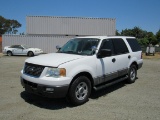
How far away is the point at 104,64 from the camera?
5980 mm

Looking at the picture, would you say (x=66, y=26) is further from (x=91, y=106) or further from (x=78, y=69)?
(x=91, y=106)

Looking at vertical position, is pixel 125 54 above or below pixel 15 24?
below

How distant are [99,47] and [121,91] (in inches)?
74.0

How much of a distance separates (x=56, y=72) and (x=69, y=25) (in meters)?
24.1

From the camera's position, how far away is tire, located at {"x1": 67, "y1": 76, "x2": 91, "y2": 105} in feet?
16.5

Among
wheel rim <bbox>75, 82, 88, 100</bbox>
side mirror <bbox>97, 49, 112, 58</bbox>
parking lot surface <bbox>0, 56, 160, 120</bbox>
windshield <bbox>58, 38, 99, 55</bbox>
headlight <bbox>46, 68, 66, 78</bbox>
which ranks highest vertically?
windshield <bbox>58, 38, 99, 55</bbox>

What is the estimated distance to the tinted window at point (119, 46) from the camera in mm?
6785

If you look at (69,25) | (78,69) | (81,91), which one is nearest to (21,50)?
(69,25)

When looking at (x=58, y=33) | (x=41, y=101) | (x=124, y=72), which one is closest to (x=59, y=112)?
(x=41, y=101)

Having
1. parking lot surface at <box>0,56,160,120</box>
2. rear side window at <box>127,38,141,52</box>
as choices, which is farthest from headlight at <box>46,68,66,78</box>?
rear side window at <box>127,38,141,52</box>

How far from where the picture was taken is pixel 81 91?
210 inches

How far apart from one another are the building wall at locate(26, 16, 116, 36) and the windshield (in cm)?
2199

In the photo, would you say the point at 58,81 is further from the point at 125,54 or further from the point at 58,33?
the point at 58,33

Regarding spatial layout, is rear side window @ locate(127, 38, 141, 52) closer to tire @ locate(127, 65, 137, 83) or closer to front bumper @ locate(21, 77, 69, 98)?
tire @ locate(127, 65, 137, 83)
